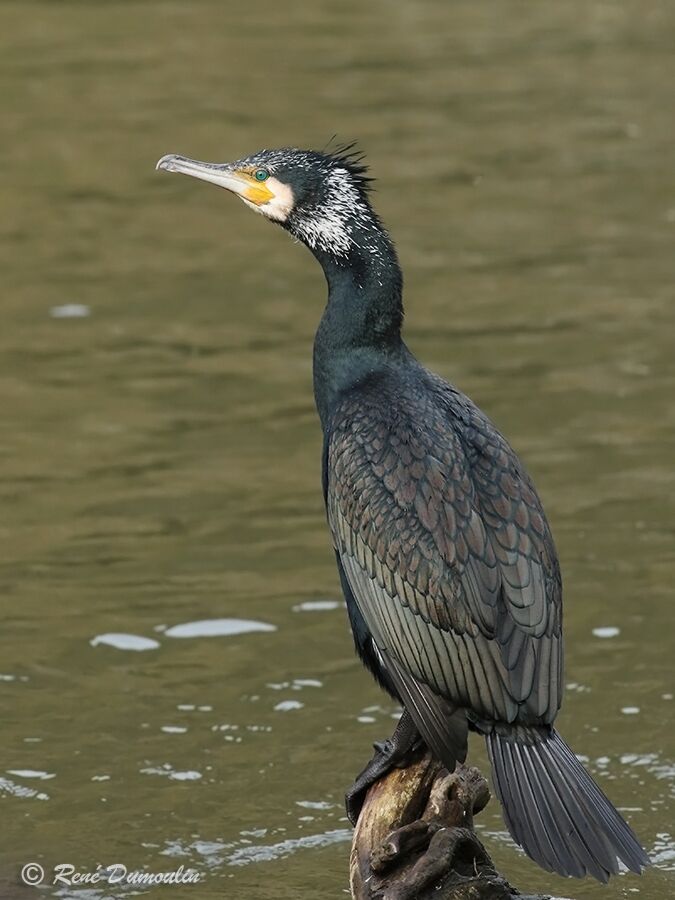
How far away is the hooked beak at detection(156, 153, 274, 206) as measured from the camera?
6.67 metres

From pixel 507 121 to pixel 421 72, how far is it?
2.02 meters

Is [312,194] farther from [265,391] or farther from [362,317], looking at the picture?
[265,391]

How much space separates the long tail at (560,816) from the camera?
5.45m

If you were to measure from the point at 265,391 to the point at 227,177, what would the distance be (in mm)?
5150

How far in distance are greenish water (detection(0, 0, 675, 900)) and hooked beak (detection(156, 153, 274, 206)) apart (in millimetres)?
2445

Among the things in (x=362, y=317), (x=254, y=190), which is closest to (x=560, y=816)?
(x=362, y=317)

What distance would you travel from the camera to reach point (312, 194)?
651cm

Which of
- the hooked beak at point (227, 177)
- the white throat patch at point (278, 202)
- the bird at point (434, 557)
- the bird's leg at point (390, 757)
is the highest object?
the hooked beak at point (227, 177)

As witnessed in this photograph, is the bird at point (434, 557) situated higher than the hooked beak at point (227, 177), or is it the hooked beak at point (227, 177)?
the hooked beak at point (227, 177)

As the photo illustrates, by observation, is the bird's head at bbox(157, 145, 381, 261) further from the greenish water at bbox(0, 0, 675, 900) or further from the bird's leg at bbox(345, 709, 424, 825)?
the greenish water at bbox(0, 0, 675, 900)

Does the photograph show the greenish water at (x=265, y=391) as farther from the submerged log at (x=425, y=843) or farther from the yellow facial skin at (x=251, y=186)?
the yellow facial skin at (x=251, y=186)

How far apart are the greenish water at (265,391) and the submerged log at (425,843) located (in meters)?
1.15

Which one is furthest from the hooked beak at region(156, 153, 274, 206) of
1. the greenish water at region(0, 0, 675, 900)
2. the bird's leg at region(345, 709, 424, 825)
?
the greenish water at region(0, 0, 675, 900)

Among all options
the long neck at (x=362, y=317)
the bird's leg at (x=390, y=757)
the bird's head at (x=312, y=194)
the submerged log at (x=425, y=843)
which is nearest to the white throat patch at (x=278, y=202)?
the bird's head at (x=312, y=194)
